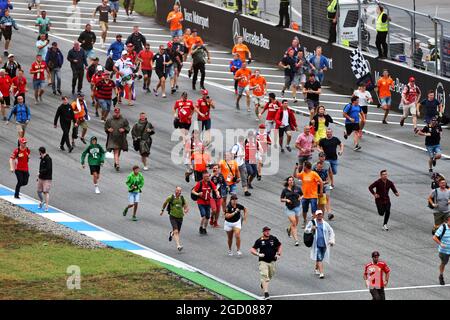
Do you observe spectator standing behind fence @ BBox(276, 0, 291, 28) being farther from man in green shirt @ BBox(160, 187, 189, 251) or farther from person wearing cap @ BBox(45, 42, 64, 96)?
man in green shirt @ BBox(160, 187, 189, 251)

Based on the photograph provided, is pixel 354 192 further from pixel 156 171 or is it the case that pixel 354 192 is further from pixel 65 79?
pixel 65 79

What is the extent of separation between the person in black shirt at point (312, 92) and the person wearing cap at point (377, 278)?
14846mm

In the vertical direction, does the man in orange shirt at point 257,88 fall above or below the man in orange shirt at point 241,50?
below

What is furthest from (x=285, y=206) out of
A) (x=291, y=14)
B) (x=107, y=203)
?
(x=291, y=14)

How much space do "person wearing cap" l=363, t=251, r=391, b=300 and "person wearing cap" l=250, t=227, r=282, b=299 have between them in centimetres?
213

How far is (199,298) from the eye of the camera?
Answer: 27.2 meters

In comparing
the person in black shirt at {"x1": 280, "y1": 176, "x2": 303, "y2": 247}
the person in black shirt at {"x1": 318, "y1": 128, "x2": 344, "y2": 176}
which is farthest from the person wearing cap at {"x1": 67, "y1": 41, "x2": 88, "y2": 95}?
the person in black shirt at {"x1": 280, "y1": 176, "x2": 303, "y2": 247}

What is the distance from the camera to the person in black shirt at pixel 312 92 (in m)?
41.6

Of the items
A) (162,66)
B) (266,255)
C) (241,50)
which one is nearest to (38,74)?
(162,66)

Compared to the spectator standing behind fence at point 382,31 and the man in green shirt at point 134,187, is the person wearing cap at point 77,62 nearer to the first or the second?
the spectator standing behind fence at point 382,31

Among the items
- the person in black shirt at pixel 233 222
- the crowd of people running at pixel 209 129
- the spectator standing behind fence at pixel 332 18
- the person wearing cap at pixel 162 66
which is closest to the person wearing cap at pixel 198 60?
the crowd of people running at pixel 209 129

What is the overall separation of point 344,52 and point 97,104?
9118 mm

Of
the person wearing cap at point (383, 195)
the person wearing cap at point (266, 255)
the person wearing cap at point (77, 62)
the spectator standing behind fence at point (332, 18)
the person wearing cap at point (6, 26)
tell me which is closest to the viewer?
the person wearing cap at point (266, 255)

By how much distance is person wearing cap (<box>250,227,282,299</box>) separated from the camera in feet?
92.7
